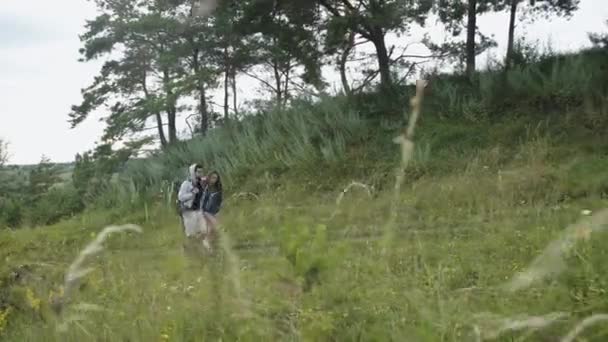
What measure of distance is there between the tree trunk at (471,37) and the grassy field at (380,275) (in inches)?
210

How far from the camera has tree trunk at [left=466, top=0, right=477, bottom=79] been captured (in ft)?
57.8

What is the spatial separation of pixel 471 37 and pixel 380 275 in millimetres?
14656

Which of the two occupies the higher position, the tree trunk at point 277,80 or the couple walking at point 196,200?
the tree trunk at point 277,80

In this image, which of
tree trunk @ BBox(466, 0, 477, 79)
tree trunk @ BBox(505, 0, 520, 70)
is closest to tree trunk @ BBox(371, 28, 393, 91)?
tree trunk @ BBox(466, 0, 477, 79)

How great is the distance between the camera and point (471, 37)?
18312 millimetres

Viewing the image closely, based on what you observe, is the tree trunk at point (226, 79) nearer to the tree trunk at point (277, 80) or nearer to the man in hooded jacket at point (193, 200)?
the tree trunk at point (277, 80)

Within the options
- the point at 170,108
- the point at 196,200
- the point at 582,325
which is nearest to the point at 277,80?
the point at 170,108

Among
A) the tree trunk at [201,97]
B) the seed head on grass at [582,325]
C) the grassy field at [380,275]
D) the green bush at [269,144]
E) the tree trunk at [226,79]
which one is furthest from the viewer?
the tree trunk at [226,79]

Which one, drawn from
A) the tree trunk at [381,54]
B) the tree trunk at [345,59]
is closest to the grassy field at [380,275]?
the tree trunk at [381,54]

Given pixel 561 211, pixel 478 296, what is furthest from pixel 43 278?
pixel 561 211

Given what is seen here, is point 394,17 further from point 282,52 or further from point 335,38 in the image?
point 282,52

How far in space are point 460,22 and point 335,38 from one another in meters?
3.71

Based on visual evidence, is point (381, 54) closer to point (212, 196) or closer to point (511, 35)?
point (511, 35)

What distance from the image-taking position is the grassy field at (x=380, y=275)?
2.74m
